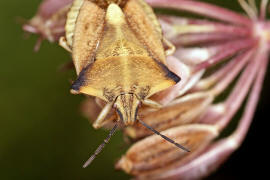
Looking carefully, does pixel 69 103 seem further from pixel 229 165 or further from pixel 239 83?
pixel 239 83

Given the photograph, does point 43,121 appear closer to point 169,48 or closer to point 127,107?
point 169,48

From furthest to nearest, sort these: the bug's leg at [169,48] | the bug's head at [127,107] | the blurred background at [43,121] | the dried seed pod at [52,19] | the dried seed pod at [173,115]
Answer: the blurred background at [43,121] → the dried seed pod at [52,19] → the dried seed pod at [173,115] → the bug's leg at [169,48] → the bug's head at [127,107]

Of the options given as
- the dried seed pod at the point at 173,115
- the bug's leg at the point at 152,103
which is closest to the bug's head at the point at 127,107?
the bug's leg at the point at 152,103

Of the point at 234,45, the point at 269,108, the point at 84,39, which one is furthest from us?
the point at 269,108

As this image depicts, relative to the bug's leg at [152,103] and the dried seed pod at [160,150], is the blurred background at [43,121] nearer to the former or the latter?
the dried seed pod at [160,150]

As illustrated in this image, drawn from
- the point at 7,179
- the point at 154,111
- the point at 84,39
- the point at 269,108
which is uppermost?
the point at 84,39

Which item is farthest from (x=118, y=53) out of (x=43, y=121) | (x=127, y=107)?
(x=43, y=121)

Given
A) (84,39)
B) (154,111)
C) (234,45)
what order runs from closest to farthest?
1. (84,39)
2. (154,111)
3. (234,45)

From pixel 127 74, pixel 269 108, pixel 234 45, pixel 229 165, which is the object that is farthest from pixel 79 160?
pixel 127 74
